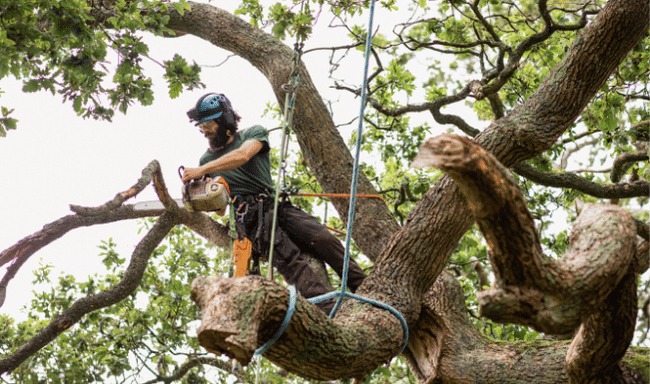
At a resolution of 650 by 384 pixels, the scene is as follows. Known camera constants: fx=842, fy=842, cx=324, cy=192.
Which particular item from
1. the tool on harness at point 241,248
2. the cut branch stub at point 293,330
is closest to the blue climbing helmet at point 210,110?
the tool on harness at point 241,248

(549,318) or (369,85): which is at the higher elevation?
(369,85)

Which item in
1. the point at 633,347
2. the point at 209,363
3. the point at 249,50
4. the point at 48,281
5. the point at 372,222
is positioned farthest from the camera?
the point at 48,281

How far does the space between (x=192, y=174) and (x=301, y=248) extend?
83 centimetres

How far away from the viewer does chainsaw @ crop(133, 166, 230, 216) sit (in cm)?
516

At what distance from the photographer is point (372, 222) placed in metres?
5.33

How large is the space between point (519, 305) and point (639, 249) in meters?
1.32

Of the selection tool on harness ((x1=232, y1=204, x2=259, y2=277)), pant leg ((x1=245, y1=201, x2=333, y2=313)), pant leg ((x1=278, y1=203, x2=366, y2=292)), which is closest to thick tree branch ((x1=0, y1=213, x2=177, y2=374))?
tool on harness ((x1=232, y1=204, x2=259, y2=277))

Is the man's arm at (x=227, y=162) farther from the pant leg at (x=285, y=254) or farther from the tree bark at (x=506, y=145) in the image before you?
the tree bark at (x=506, y=145)

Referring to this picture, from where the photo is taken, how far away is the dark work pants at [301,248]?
4945 millimetres

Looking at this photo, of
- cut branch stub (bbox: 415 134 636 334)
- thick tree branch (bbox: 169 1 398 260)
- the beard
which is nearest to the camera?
cut branch stub (bbox: 415 134 636 334)

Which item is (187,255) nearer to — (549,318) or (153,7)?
(153,7)

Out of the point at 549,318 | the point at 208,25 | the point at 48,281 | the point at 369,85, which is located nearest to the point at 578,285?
the point at 549,318

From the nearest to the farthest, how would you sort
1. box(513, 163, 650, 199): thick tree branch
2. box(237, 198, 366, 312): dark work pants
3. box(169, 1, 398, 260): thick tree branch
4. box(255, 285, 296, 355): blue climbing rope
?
box(255, 285, 296, 355): blue climbing rope < box(237, 198, 366, 312): dark work pants < box(169, 1, 398, 260): thick tree branch < box(513, 163, 650, 199): thick tree branch

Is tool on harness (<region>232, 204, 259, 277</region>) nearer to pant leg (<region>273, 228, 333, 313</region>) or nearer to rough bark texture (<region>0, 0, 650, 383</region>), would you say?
pant leg (<region>273, 228, 333, 313</region>)
